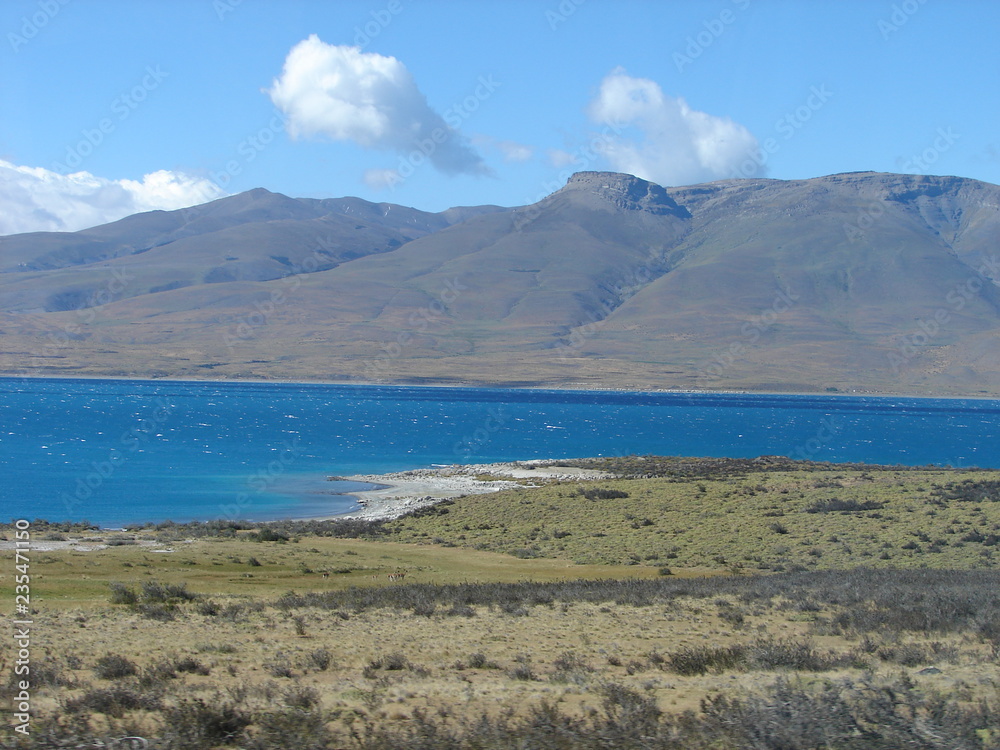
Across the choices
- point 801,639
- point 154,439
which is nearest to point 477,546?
point 801,639

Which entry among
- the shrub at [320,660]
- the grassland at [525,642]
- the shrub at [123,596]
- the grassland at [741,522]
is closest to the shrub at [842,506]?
the grassland at [741,522]

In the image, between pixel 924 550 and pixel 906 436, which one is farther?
pixel 906 436

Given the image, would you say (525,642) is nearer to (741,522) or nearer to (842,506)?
(741,522)

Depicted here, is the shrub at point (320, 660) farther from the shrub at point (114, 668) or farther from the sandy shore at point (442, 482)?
the sandy shore at point (442, 482)

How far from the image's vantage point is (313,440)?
9612 cm

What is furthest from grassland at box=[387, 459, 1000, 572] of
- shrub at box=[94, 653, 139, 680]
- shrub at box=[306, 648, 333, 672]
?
shrub at box=[94, 653, 139, 680]

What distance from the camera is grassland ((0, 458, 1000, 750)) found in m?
9.28

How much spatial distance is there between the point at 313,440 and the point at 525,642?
83.4 meters

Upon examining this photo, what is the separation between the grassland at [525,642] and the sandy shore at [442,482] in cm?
1512

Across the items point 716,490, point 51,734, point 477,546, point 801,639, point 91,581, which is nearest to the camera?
point 51,734

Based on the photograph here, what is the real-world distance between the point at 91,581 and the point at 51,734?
1533 cm

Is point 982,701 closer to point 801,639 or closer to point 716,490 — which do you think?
point 801,639

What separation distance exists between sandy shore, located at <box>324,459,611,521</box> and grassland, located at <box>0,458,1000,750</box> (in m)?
15.1

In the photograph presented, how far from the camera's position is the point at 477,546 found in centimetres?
3572
